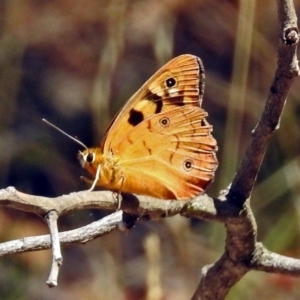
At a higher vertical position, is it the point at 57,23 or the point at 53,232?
the point at 57,23

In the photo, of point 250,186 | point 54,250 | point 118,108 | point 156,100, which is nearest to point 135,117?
point 156,100

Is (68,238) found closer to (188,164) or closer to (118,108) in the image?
(188,164)

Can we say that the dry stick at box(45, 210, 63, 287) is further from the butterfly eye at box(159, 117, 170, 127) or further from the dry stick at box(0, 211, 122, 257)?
the butterfly eye at box(159, 117, 170, 127)

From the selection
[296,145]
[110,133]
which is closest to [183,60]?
[110,133]

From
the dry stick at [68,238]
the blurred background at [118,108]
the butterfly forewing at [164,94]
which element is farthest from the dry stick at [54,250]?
the blurred background at [118,108]

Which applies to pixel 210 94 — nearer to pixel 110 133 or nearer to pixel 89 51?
pixel 89 51

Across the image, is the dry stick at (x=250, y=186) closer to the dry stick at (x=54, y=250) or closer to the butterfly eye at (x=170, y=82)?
the butterfly eye at (x=170, y=82)
